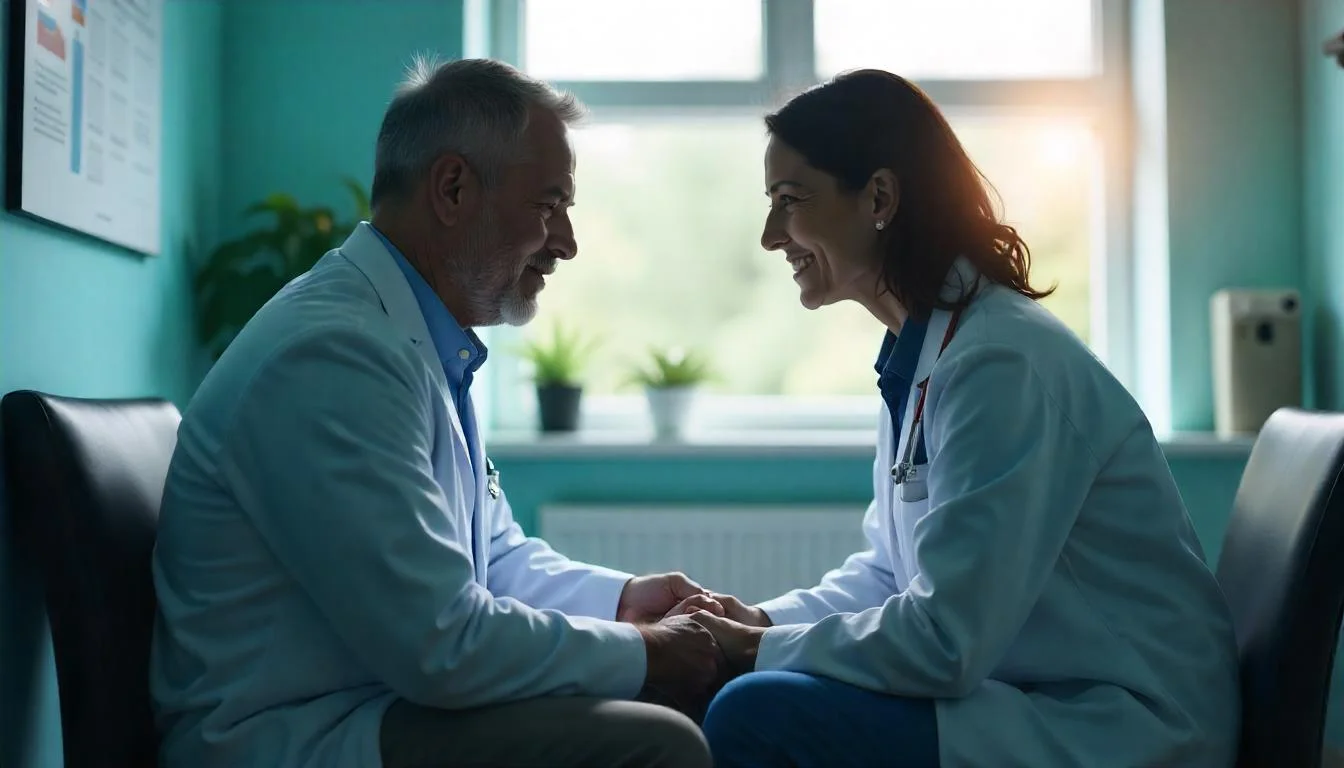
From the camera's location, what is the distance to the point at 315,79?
304cm

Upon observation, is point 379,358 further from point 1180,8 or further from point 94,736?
point 1180,8

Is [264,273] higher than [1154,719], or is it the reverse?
[264,273]

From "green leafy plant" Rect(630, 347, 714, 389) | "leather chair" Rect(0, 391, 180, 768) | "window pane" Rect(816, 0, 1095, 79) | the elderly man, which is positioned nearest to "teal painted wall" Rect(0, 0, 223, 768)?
"leather chair" Rect(0, 391, 180, 768)

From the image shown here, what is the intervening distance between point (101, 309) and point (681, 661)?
128 centimetres

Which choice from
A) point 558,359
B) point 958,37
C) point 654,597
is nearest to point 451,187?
point 654,597

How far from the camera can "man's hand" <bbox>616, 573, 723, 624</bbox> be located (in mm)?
1821

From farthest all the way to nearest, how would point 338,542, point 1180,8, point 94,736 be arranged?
point 1180,8 → point 94,736 → point 338,542

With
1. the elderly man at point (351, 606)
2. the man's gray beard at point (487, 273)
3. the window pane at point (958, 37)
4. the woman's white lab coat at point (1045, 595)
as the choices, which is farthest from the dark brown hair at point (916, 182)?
the window pane at point (958, 37)

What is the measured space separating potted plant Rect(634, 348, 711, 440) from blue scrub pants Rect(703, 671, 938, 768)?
180 centimetres

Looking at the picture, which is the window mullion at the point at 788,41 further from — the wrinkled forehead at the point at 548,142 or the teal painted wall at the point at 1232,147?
the wrinkled forehead at the point at 548,142

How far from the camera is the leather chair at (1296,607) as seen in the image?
4.31 feet

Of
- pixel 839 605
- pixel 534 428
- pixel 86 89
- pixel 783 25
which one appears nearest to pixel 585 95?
pixel 783 25

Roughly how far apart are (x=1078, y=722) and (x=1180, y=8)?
2.51m

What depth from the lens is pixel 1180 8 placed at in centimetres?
313
